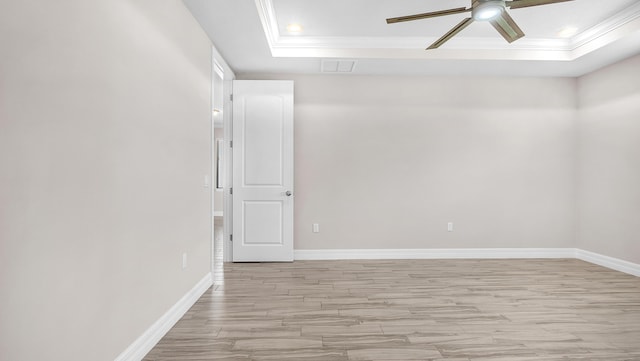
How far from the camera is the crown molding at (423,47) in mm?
3855

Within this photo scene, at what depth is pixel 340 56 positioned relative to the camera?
12.9ft

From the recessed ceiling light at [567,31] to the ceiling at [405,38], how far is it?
47 millimetres

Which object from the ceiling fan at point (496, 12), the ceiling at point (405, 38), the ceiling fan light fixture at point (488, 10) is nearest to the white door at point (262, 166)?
the ceiling at point (405, 38)

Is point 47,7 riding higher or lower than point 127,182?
higher

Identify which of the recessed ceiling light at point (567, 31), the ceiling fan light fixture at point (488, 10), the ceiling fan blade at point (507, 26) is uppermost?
the recessed ceiling light at point (567, 31)

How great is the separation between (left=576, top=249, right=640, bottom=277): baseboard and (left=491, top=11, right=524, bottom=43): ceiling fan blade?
325cm

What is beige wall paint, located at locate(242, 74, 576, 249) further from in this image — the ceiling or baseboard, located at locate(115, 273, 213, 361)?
baseboard, located at locate(115, 273, 213, 361)

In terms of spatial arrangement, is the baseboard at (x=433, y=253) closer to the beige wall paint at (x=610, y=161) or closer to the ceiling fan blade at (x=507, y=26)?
the beige wall paint at (x=610, y=161)

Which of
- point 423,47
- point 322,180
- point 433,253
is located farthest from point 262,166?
point 433,253

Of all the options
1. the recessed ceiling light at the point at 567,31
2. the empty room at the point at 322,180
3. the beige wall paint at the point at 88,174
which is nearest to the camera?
the beige wall paint at the point at 88,174

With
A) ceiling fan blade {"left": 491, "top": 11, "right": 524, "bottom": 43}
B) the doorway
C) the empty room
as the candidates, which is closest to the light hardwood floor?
the empty room

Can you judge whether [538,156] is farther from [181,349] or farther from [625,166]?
[181,349]

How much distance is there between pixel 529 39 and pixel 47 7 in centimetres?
462

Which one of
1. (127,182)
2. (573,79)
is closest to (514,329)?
(127,182)
